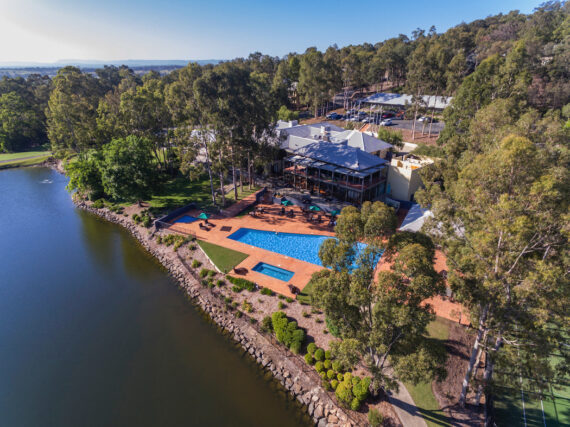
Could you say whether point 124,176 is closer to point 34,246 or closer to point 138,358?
point 34,246

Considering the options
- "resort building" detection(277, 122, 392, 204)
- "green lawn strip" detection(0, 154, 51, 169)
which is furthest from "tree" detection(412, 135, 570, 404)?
"green lawn strip" detection(0, 154, 51, 169)

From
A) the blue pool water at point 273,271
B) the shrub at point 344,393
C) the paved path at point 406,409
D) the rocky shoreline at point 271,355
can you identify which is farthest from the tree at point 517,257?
the blue pool water at point 273,271

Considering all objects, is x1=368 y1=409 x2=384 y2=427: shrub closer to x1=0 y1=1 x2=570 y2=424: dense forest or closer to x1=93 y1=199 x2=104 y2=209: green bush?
x1=0 y1=1 x2=570 y2=424: dense forest

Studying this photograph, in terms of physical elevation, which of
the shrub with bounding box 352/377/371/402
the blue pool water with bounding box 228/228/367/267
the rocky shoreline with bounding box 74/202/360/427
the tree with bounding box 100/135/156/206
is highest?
the tree with bounding box 100/135/156/206

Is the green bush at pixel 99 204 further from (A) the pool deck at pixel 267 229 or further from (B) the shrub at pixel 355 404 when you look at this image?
(B) the shrub at pixel 355 404

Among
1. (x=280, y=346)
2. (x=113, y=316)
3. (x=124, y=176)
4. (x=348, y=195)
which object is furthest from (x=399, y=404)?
(x=124, y=176)

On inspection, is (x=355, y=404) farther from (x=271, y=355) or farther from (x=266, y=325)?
(x=266, y=325)

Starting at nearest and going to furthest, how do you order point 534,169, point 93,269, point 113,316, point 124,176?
point 534,169, point 113,316, point 93,269, point 124,176
